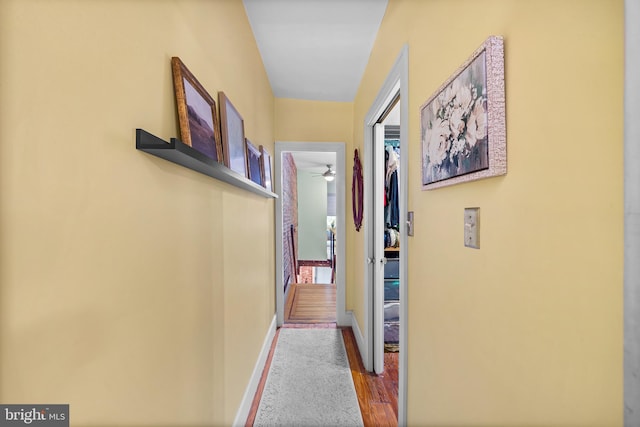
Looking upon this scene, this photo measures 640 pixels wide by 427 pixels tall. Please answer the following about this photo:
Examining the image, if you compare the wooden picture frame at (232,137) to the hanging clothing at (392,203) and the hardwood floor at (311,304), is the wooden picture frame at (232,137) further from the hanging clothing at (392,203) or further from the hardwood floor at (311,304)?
the hardwood floor at (311,304)

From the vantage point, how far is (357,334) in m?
2.69

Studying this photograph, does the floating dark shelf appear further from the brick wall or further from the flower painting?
the brick wall

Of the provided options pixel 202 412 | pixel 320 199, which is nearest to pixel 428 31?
pixel 202 412

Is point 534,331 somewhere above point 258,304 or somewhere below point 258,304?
above

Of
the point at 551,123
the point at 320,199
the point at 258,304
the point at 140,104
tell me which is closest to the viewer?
the point at 551,123

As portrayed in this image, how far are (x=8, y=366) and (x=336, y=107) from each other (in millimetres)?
3079

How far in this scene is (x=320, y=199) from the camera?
7305 millimetres

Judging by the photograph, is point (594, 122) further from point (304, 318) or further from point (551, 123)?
point (304, 318)

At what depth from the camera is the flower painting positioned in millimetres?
703

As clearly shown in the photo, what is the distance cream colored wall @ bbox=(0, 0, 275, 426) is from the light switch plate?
91 centimetres

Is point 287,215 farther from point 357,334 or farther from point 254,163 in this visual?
point 254,163

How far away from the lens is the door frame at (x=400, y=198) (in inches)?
51.6

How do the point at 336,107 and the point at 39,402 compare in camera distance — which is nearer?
the point at 39,402

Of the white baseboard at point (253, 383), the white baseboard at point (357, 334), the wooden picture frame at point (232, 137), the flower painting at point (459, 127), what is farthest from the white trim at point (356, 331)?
the flower painting at point (459, 127)
